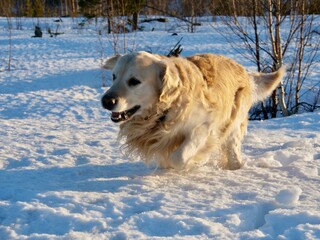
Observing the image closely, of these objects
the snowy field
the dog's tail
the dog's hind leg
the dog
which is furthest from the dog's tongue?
the dog's tail

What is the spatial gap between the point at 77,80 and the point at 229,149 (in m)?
6.43

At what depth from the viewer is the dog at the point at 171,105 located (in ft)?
11.4

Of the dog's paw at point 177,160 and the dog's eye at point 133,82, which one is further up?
the dog's eye at point 133,82

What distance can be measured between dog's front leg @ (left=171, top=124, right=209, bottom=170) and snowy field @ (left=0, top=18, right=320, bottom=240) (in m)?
0.14

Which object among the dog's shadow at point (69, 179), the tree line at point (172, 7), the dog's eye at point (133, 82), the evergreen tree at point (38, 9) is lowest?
the dog's shadow at point (69, 179)

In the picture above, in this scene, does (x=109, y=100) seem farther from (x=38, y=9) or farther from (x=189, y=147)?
(x=38, y=9)

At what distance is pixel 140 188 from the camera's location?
3.32 meters

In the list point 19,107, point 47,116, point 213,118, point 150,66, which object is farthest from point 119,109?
point 19,107

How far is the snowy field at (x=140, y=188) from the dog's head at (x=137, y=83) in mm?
555

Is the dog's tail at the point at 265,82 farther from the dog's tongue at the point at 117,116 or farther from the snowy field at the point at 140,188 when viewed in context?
the dog's tongue at the point at 117,116

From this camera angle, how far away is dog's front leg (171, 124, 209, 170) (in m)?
3.62

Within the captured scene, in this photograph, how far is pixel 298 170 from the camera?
152 inches

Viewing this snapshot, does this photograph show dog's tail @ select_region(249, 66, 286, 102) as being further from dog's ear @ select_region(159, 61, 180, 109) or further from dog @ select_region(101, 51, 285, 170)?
dog's ear @ select_region(159, 61, 180, 109)

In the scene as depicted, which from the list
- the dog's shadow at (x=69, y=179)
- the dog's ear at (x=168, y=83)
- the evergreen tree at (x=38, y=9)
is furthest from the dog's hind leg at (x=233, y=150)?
the evergreen tree at (x=38, y=9)
